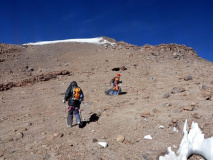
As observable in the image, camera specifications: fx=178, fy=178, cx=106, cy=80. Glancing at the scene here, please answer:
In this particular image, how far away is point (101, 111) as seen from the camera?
7.84 metres

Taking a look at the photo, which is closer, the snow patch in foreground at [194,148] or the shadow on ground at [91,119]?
the snow patch in foreground at [194,148]

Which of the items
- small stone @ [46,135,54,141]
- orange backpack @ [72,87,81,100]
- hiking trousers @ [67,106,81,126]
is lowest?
small stone @ [46,135,54,141]

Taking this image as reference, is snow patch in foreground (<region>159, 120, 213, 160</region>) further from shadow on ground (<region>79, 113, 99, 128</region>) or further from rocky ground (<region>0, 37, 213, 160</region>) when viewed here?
shadow on ground (<region>79, 113, 99, 128</region>)

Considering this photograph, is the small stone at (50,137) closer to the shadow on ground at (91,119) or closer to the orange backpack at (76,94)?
the shadow on ground at (91,119)

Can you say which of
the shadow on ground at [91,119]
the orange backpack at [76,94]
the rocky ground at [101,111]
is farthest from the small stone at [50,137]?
the orange backpack at [76,94]

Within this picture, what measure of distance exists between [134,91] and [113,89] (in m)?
1.44

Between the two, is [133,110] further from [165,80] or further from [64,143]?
[165,80]

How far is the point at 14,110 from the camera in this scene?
28.3ft

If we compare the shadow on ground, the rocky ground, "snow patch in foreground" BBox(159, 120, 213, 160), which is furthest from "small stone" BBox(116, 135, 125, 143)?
the shadow on ground

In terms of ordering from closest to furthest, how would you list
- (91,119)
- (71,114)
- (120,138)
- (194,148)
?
(194,148), (120,138), (71,114), (91,119)

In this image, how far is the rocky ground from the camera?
15.6 feet

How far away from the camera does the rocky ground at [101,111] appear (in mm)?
4758

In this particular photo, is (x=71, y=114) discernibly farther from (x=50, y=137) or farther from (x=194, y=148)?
(x=194, y=148)

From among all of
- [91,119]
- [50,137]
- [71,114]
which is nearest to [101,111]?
[91,119]
